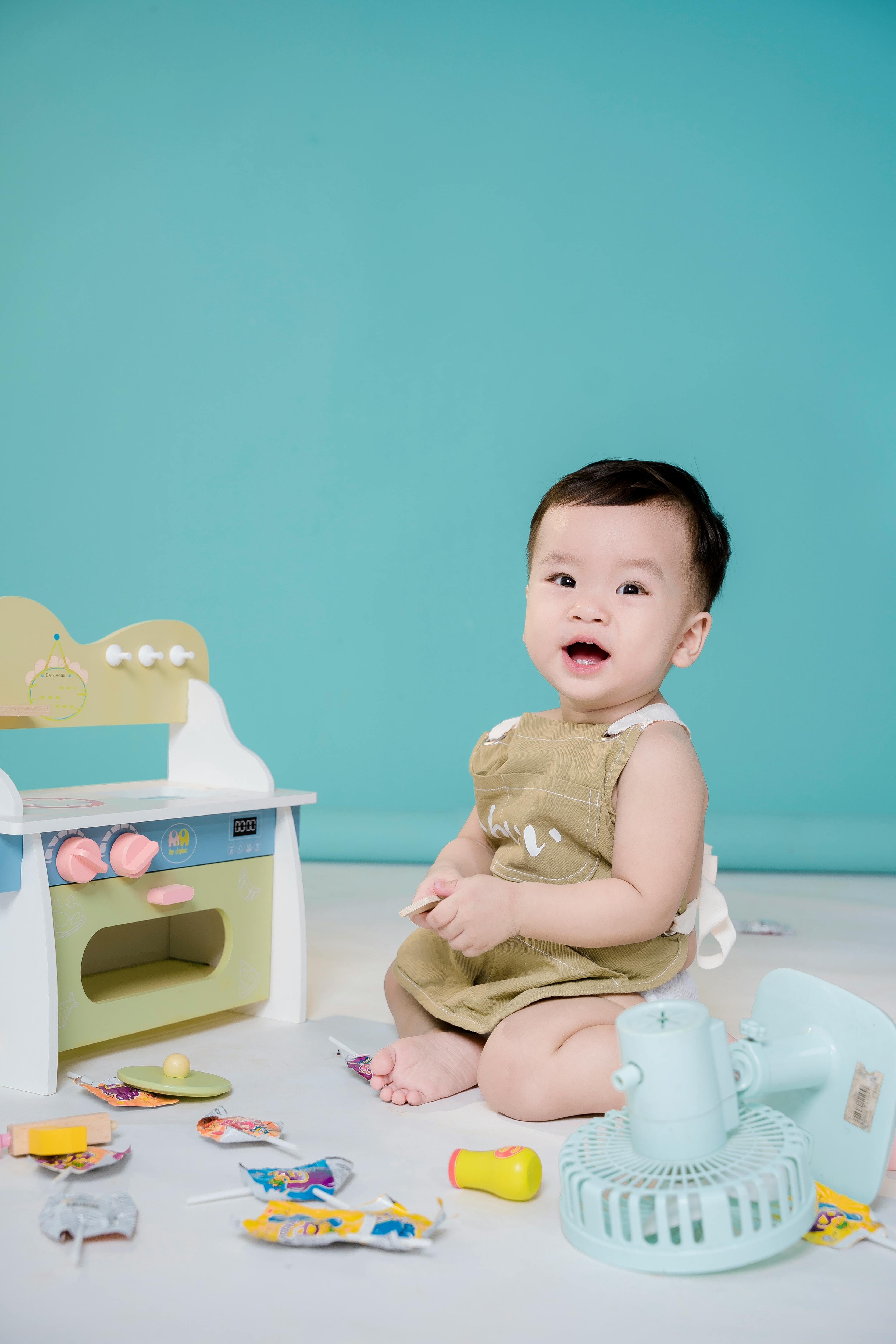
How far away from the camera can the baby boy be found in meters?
0.90

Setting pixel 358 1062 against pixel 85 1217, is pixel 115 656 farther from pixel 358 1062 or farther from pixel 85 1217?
pixel 85 1217

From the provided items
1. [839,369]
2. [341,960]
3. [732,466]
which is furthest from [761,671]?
[341,960]

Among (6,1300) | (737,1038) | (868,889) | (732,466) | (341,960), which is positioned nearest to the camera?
(6,1300)

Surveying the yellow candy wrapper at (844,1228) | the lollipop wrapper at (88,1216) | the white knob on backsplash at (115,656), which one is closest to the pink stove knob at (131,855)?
the white knob on backsplash at (115,656)

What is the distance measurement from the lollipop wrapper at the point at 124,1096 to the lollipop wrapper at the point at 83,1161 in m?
0.10

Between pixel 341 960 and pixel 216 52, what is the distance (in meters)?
1.94

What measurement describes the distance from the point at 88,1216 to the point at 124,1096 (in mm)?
224

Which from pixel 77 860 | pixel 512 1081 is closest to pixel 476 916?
pixel 512 1081

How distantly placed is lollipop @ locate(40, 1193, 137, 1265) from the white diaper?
460 millimetres

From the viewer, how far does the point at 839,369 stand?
7.45ft

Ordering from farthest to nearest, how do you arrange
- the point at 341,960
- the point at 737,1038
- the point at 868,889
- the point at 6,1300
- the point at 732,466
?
the point at 732,466 < the point at 868,889 < the point at 341,960 < the point at 737,1038 < the point at 6,1300

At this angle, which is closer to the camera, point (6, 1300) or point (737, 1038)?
point (6, 1300)

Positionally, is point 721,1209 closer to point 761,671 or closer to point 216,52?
point 761,671

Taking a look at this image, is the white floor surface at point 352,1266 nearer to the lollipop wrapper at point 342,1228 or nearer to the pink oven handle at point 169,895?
the lollipop wrapper at point 342,1228
